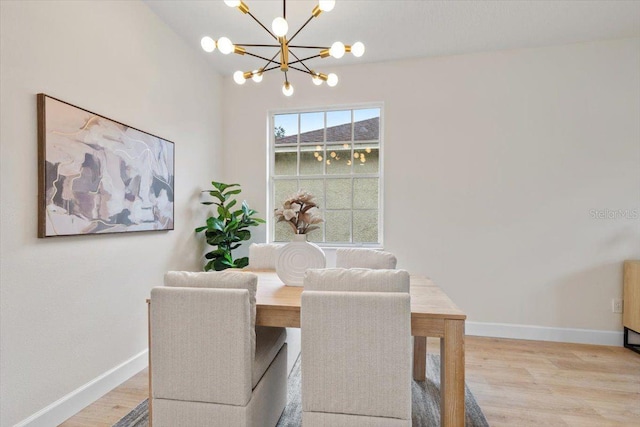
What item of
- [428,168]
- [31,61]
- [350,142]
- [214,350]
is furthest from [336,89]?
[214,350]

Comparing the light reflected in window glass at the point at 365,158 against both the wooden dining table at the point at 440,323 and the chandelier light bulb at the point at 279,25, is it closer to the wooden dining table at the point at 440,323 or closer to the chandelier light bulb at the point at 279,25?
the wooden dining table at the point at 440,323

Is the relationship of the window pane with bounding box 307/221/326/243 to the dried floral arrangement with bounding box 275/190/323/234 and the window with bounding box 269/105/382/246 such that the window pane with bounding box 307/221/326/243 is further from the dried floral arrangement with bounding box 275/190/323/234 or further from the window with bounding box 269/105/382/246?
the dried floral arrangement with bounding box 275/190/323/234

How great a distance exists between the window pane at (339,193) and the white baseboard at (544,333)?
1.82 m

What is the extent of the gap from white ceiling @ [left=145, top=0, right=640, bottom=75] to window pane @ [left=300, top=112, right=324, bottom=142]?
2.69 ft

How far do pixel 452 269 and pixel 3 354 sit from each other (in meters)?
3.46

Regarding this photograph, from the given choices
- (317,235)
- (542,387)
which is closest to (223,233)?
(317,235)

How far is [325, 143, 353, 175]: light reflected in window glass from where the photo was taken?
3.76 meters

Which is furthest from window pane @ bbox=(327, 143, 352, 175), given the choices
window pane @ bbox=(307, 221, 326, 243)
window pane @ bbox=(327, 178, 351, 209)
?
window pane @ bbox=(307, 221, 326, 243)

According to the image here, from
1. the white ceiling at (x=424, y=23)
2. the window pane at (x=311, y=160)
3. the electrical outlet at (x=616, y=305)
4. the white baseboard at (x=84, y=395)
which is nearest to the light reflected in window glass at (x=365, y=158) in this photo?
the window pane at (x=311, y=160)

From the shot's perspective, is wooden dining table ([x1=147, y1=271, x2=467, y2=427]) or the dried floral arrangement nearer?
wooden dining table ([x1=147, y1=271, x2=467, y2=427])

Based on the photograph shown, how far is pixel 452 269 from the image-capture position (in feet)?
11.2

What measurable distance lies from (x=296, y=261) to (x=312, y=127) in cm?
222

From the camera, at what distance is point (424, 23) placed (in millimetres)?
2824

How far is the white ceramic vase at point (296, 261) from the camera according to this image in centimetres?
205
